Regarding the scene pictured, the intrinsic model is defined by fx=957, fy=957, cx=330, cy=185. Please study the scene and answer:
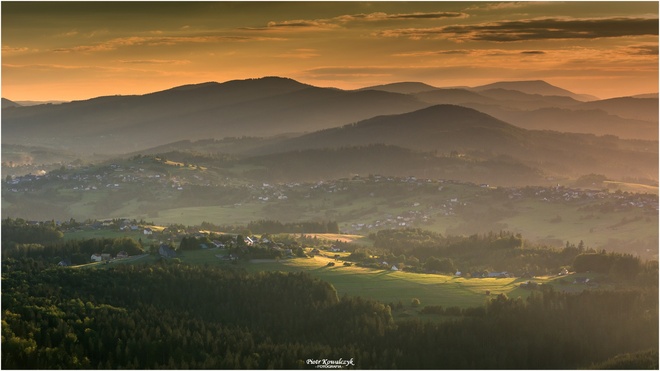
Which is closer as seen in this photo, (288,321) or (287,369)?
(287,369)

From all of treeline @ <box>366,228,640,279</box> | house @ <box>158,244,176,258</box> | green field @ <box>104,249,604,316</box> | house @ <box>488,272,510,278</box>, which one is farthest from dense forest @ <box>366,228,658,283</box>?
house @ <box>158,244,176,258</box>

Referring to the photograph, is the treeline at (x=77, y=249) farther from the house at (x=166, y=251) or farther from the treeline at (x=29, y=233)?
the treeline at (x=29, y=233)

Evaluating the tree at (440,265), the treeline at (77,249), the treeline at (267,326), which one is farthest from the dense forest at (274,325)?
the tree at (440,265)

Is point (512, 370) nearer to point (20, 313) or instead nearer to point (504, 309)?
point (504, 309)

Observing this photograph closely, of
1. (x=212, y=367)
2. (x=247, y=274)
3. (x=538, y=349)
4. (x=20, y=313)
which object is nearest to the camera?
(x=212, y=367)

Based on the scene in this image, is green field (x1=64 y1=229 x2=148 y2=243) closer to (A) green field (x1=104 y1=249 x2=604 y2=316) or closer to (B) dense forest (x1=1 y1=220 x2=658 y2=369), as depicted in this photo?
(A) green field (x1=104 y1=249 x2=604 y2=316)

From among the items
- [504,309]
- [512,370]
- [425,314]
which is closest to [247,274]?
[425,314]
